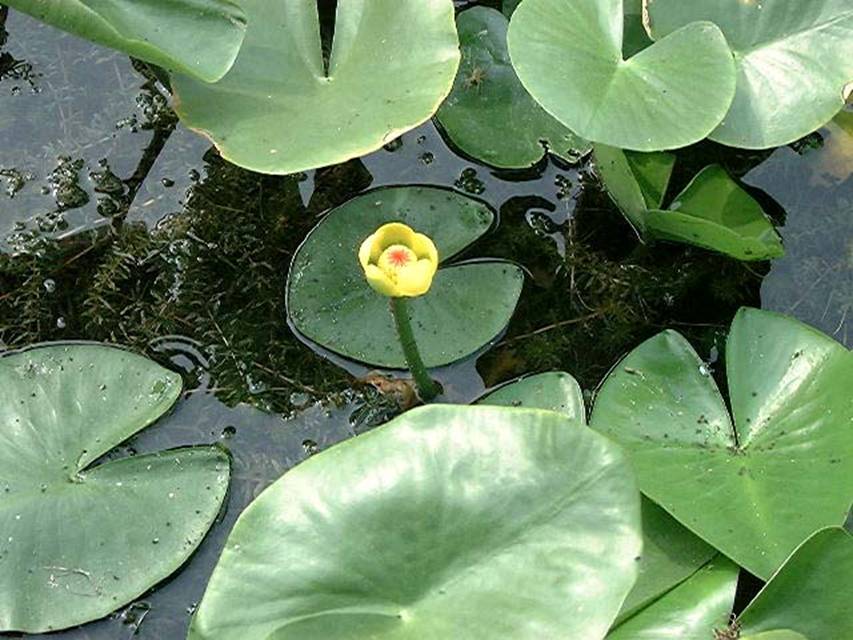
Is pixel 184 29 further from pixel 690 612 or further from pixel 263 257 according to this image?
pixel 690 612

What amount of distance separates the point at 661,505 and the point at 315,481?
20.0 inches

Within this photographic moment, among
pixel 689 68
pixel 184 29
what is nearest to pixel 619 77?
pixel 689 68

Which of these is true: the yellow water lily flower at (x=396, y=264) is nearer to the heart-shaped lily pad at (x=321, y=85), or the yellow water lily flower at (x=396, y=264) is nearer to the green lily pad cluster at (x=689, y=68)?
the heart-shaped lily pad at (x=321, y=85)

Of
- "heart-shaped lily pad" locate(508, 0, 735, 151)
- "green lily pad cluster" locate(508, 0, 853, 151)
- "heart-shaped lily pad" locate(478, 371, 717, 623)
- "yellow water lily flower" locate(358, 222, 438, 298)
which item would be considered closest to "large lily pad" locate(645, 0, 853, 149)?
"green lily pad cluster" locate(508, 0, 853, 151)

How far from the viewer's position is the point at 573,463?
146 centimetres

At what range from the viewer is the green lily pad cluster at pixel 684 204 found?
6.26 ft

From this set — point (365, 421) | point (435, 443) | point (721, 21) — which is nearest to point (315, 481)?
point (435, 443)

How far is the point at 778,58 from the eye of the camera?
200 centimetres

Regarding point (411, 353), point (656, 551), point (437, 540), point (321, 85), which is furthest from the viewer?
point (321, 85)

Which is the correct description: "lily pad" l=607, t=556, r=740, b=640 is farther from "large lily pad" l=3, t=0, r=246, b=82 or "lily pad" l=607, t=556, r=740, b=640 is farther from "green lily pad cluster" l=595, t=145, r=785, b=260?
"large lily pad" l=3, t=0, r=246, b=82

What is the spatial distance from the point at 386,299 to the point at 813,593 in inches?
31.7

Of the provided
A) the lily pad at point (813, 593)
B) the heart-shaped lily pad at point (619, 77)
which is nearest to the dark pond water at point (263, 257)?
the heart-shaped lily pad at point (619, 77)

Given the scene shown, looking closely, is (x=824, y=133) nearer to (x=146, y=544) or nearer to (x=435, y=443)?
(x=435, y=443)

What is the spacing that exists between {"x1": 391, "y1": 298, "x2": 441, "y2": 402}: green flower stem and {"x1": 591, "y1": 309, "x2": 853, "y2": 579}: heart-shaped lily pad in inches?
10.9
